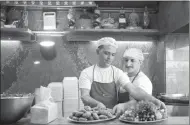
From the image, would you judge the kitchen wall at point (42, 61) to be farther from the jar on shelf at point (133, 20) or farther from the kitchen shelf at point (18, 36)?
the jar on shelf at point (133, 20)

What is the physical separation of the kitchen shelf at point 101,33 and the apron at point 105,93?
92 cm

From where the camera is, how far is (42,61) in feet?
10.4

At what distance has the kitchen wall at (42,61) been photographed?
315cm

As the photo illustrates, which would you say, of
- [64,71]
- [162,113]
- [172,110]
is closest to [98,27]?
[64,71]

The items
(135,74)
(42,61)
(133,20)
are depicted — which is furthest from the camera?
(42,61)

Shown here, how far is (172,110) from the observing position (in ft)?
7.06

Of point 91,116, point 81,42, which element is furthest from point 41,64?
point 91,116

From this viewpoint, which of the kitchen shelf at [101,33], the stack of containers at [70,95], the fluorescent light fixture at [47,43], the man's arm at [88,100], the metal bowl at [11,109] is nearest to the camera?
the metal bowl at [11,109]

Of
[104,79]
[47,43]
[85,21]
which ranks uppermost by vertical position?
[85,21]

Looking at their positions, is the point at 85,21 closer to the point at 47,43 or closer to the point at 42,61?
the point at 47,43

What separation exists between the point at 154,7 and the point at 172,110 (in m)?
1.61

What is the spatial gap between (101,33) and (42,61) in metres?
0.87

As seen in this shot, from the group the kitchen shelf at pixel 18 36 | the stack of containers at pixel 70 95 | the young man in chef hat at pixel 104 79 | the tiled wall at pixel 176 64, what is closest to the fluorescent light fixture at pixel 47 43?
the kitchen shelf at pixel 18 36

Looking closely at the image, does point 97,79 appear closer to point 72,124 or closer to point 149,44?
point 72,124
